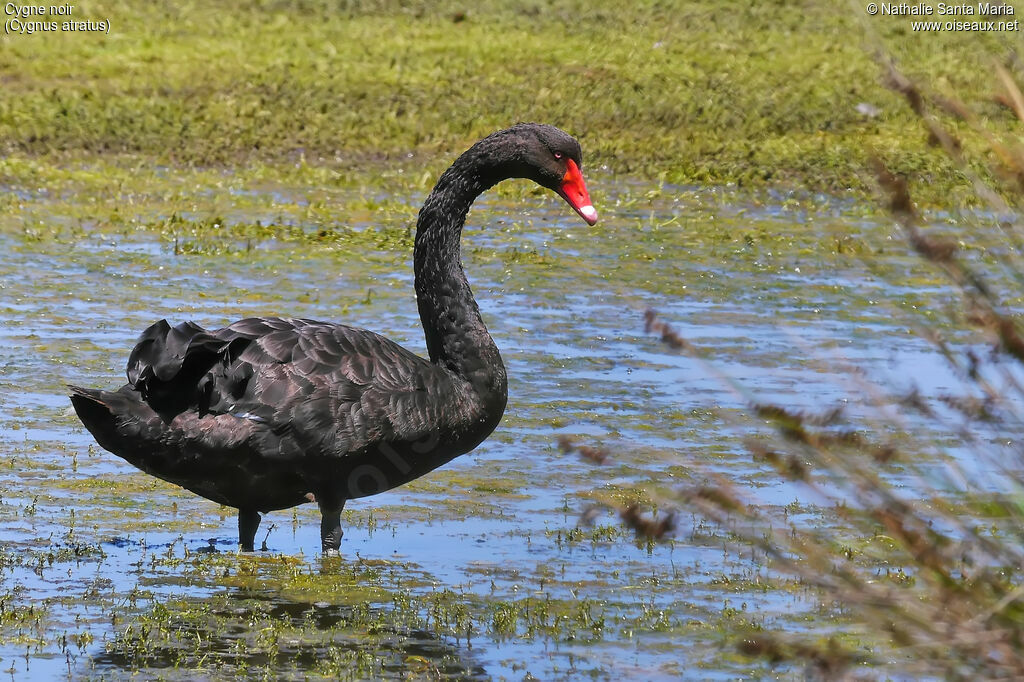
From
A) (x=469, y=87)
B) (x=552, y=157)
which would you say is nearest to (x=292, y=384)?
(x=552, y=157)

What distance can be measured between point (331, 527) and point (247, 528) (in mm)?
335

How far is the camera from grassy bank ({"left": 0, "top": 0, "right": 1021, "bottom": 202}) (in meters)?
16.0

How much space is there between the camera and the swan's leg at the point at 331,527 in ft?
19.0

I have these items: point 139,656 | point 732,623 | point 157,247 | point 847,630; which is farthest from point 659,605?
point 157,247

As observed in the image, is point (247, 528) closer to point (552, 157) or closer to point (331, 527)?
point (331, 527)

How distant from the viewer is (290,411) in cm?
559

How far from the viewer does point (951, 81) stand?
19375 mm

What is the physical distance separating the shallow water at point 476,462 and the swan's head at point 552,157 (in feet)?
4.00

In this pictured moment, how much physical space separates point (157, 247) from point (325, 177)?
3439 millimetres

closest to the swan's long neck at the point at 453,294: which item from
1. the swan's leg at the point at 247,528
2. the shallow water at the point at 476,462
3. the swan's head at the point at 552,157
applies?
the swan's head at the point at 552,157

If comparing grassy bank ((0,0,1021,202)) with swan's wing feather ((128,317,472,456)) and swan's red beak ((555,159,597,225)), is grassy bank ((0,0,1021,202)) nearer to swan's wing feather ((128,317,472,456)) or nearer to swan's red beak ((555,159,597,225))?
swan's red beak ((555,159,597,225))

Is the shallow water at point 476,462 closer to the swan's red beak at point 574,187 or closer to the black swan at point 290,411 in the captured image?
the black swan at point 290,411

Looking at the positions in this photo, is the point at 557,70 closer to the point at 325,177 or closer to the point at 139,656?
the point at 325,177

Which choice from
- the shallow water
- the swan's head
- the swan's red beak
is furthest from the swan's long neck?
the shallow water
